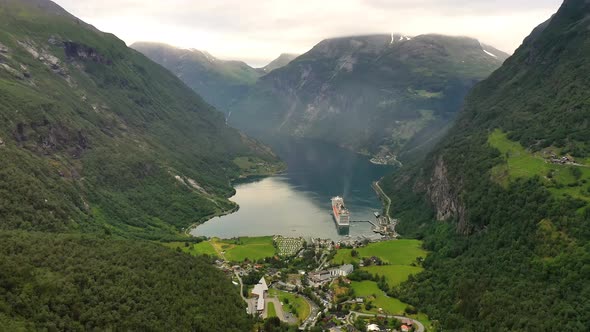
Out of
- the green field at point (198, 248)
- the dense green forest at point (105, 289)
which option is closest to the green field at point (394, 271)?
the dense green forest at point (105, 289)

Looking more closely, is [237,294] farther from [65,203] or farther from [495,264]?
[65,203]

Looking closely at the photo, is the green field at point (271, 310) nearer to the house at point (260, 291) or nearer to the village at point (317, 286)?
the village at point (317, 286)

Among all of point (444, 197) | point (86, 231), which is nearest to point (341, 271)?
point (444, 197)

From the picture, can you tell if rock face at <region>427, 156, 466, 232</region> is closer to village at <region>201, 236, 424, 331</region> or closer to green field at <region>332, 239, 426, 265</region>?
green field at <region>332, 239, 426, 265</region>

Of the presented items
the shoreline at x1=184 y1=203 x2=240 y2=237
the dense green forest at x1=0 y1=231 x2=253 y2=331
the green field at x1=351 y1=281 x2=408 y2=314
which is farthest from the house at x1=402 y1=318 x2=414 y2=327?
the shoreline at x1=184 y1=203 x2=240 y2=237

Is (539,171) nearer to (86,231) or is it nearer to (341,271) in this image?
(341,271)

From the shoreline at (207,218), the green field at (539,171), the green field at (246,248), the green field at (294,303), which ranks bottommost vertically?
the shoreline at (207,218)

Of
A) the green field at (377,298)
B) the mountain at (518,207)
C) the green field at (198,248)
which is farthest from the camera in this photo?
the green field at (198,248)
